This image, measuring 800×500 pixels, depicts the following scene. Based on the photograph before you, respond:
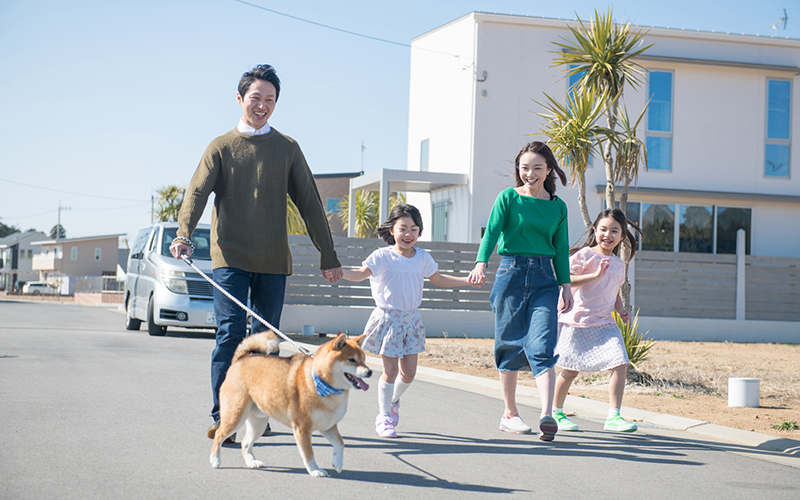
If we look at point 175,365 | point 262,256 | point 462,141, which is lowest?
point 175,365

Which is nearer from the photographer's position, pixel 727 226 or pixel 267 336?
pixel 267 336

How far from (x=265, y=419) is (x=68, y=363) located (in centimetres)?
579

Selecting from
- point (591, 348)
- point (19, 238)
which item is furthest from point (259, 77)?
point (19, 238)

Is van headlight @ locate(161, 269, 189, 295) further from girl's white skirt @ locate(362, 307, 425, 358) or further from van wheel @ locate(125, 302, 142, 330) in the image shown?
girl's white skirt @ locate(362, 307, 425, 358)

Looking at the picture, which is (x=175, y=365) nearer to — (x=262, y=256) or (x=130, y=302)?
(x=262, y=256)

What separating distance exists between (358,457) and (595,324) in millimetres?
2290

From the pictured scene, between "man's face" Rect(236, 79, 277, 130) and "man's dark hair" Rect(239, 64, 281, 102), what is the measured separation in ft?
0.08

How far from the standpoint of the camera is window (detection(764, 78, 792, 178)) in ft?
65.2

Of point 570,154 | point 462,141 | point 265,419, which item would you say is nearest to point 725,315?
point 462,141

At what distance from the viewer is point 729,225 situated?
19.7 metres

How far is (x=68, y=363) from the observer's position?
8977mm

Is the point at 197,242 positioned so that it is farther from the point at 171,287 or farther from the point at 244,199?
the point at 244,199

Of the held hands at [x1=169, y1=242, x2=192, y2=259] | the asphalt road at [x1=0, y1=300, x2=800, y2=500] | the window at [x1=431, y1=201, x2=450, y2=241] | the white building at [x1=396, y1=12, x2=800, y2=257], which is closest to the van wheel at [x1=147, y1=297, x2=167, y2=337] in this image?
the asphalt road at [x1=0, y1=300, x2=800, y2=500]

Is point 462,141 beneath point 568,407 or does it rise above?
above
